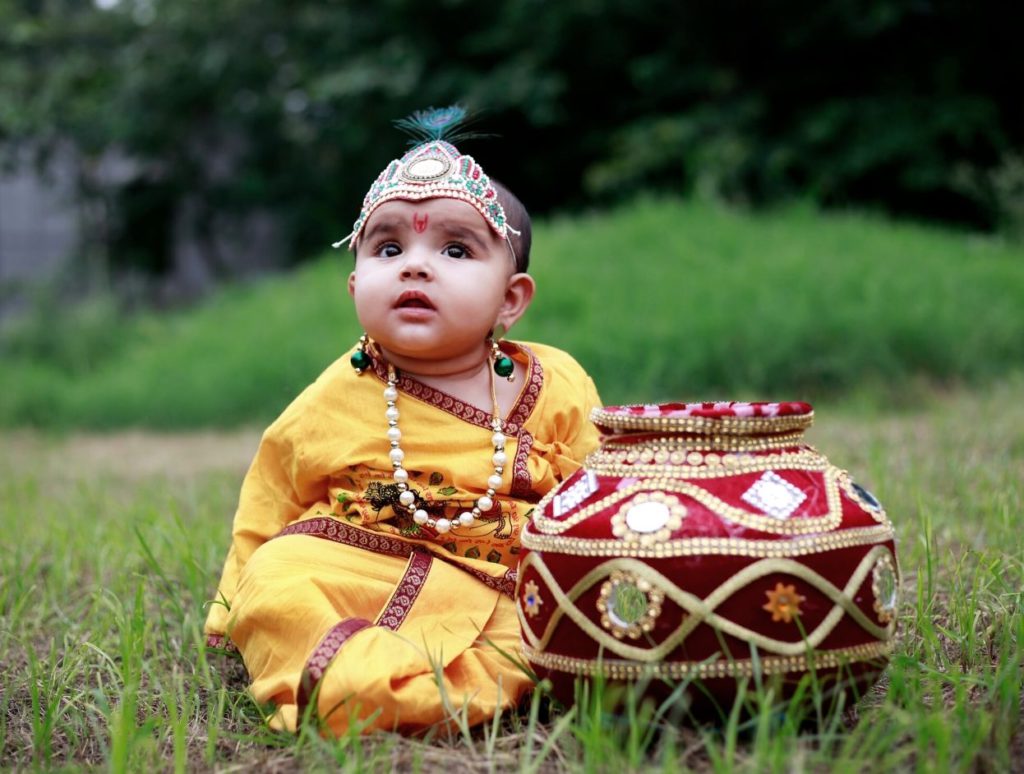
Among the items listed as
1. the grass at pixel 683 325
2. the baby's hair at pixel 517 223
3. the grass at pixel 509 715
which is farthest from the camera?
the grass at pixel 683 325

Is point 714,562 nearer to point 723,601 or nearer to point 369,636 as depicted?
point 723,601

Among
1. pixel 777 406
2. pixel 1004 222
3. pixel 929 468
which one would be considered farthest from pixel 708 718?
pixel 1004 222

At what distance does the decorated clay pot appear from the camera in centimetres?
→ 150

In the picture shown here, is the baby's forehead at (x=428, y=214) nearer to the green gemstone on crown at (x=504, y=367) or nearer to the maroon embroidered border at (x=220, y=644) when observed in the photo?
the green gemstone on crown at (x=504, y=367)

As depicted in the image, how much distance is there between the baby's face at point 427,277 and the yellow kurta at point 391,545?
0.13 metres

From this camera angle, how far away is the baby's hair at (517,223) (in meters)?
2.15

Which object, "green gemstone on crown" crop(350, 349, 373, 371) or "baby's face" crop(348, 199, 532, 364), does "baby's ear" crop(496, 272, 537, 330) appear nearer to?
"baby's face" crop(348, 199, 532, 364)

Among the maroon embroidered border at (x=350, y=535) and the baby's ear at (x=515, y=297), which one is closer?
the maroon embroidered border at (x=350, y=535)

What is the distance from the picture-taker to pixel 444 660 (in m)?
1.83

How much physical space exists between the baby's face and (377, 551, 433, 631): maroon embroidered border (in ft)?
1.24

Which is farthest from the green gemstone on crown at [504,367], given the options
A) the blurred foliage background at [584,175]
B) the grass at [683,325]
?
the blurred foliage background at [584,175]

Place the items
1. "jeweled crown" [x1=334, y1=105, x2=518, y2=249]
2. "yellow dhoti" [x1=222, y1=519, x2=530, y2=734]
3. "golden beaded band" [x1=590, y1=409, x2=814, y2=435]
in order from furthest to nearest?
1. "jeweled crown" [x1=334, y1=105, x2=518, y2=249]
2. "yellow dhoti" [x1=222, y1=519, x2=530, y2=734]
3. "golden beaded band" [x1=590, y1=409, x2=814, y2=435]

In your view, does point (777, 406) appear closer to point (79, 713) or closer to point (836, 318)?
point (79, 713)

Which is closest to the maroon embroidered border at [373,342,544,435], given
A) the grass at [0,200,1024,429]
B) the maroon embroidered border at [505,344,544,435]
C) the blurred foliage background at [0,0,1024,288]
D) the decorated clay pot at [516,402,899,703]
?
the maroon embroidered border at [505,344,544,435]
